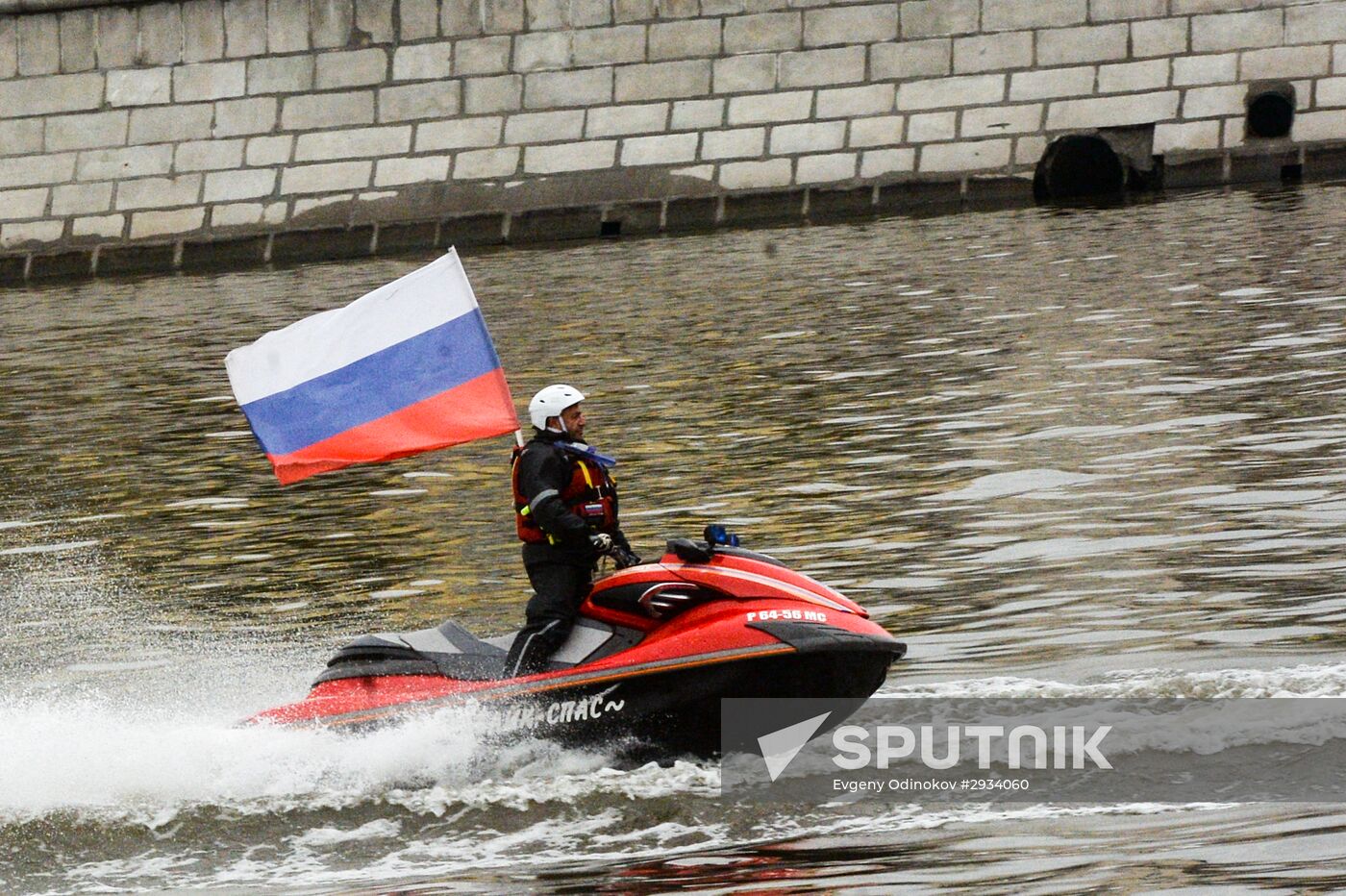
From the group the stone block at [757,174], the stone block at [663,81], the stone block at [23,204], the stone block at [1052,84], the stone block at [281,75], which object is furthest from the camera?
the stone block at [23,204]

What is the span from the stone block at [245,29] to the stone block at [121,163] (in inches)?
70.7

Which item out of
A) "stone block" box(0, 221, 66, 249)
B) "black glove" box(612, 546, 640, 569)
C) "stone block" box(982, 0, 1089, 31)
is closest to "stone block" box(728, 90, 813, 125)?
"stone block" box(982, 0, 1089, 31)

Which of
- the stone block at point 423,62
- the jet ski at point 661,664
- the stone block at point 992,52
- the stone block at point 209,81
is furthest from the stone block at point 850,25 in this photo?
the jet ski at point 661,664

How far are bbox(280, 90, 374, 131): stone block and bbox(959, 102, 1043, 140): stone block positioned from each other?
8676 millimetres

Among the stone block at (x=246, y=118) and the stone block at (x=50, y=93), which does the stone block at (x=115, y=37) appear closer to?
the stone block at (x=50, y=93)

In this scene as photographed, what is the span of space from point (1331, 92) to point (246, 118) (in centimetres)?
1524

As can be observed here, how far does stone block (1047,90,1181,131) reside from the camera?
28.0 metres

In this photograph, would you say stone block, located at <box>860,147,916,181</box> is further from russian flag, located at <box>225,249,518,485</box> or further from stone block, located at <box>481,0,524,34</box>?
russian flag, located at <box>225,249,518,485</box>

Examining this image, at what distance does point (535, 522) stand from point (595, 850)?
62.6 inches

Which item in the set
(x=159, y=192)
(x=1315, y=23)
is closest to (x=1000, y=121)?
(x=1315, y=23)

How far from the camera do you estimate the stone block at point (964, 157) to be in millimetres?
28531

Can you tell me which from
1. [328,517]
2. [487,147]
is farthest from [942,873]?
[487,147]

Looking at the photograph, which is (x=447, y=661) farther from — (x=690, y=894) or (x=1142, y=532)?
(x=1142, y=532)

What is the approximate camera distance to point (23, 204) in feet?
105
